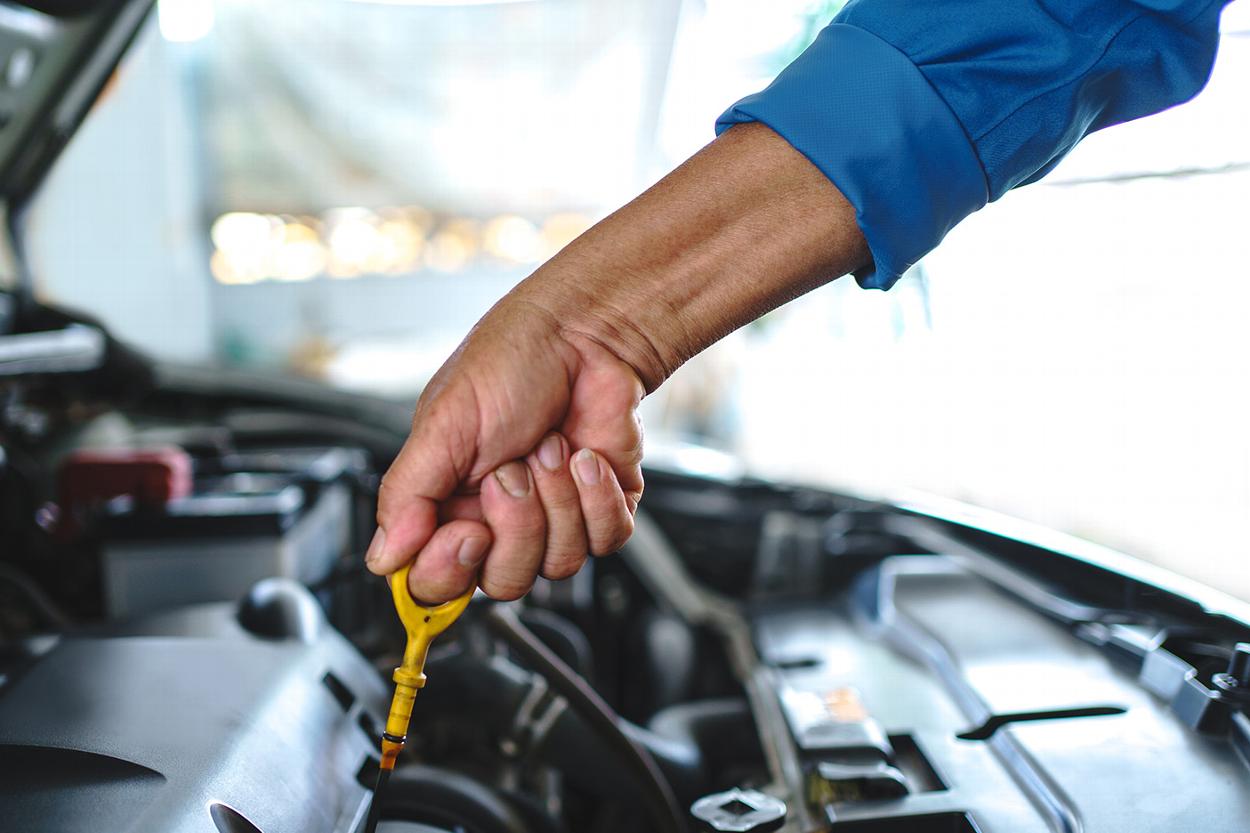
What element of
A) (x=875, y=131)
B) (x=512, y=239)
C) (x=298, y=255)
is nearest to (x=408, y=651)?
(x=875, y=131)

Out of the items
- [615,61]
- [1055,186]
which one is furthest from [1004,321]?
[615,61]

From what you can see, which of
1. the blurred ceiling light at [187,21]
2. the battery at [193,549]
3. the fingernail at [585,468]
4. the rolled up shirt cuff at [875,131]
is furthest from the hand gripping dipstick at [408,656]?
the blurred ceiling light at [187,21]

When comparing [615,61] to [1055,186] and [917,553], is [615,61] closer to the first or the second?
[1055,186]

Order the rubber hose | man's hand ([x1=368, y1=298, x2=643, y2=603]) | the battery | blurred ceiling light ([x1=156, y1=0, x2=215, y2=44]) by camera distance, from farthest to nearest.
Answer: blurred ceiling light ([x1=156, y1=0, x2=215, y2=44]), the battery, the rubber hose, man's hand ([x1=368, y1=298, x2=643, y2=603])

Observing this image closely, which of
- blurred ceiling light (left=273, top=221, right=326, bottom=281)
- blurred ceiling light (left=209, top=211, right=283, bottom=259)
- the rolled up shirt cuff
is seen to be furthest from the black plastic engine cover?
blurred ceiling light (left=273, top=221, right=326, bottom=281)

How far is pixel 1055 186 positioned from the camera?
138 centimetres

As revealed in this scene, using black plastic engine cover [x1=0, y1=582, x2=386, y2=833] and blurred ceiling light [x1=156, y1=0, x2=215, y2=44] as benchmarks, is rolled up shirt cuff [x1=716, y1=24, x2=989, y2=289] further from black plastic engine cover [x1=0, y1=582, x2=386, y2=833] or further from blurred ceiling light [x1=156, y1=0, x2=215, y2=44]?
blurred ceiling light [x1=156, y1=0, x2=215, y2=44]

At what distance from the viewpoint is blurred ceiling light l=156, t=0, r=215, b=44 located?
103 inches

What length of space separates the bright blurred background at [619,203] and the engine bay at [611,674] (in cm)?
15

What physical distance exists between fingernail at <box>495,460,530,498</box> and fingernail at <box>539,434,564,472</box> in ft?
0.04

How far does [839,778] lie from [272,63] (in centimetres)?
335

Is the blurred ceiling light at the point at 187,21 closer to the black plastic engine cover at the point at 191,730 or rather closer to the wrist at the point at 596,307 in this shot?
the black plastic engine cover at the point at 191,730

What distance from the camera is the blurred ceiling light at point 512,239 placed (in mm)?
3811

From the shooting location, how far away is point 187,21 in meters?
2.79
